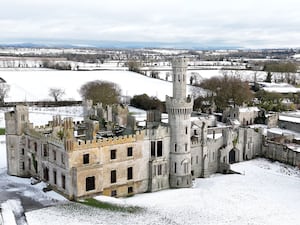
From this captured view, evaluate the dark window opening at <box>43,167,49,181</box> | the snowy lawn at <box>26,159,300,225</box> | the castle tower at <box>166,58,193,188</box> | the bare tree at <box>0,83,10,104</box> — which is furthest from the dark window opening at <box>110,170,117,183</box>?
the bare tree at <box>0,83,10,104</box>

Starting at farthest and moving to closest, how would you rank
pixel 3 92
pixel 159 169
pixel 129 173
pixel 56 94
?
pixel 56 94 → pixel 3 92 → pixel 159 169 → pixel 129 173

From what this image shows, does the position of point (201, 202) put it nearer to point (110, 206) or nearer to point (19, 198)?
point (110, 206)

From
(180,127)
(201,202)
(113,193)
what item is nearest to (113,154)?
(113,193)

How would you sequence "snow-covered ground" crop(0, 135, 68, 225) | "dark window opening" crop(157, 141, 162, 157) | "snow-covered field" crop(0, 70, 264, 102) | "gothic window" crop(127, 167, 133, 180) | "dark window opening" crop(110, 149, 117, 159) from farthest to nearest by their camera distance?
"snow-covered field" crop(0, 70, 264, 102) < "dark window opening" crop(157, 141, 162, 157) < "gothic window" crop(127, 167, 133, 180) < "dark window opening" crop(110, 149, 117, 159) < "snow-covered ground" crop(0, 135, 68, 225)

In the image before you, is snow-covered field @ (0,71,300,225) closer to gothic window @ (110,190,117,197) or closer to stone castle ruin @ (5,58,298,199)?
gothic window @ (110,190,117,197)

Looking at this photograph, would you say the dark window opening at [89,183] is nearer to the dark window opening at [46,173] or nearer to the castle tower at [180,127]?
the dark window opening at [46,173]

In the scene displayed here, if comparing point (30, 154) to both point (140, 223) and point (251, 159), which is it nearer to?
point (140, 223)
